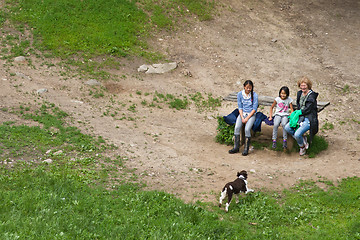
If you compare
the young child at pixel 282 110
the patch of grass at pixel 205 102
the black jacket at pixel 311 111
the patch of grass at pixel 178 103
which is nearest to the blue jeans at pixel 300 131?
the black jacket at pixel 311 111

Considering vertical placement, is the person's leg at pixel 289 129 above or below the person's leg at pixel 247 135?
above

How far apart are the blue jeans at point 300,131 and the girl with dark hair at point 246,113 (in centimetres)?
103

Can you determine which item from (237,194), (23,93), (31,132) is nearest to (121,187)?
(237,194)

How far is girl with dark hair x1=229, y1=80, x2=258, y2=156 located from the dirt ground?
0.38 m

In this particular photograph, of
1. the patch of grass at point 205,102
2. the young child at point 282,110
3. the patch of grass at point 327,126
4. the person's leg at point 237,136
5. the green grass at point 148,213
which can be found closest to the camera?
the green grass at point 148,213

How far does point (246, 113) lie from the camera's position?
37.8 feet

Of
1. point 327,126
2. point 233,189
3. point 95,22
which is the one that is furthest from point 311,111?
point 95,22

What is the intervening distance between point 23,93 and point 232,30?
10.7m

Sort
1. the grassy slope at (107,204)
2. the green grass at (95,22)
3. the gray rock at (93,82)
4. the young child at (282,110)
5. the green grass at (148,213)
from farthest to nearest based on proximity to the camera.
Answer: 1. the green grass at (95,22)
2. the gray rock at (93,82)
3. the young child at (282,110)
4. the grassy slope at (107,204)
5. the green grass at (148,213)

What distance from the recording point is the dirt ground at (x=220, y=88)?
32.9 feet

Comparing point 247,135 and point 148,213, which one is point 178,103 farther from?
point 148,213

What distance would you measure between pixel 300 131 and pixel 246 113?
160 cm

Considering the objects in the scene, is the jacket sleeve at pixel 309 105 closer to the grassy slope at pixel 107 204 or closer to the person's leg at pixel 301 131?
the person's leg at pixel 301 131

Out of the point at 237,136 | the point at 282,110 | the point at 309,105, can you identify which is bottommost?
the point at 237,136
